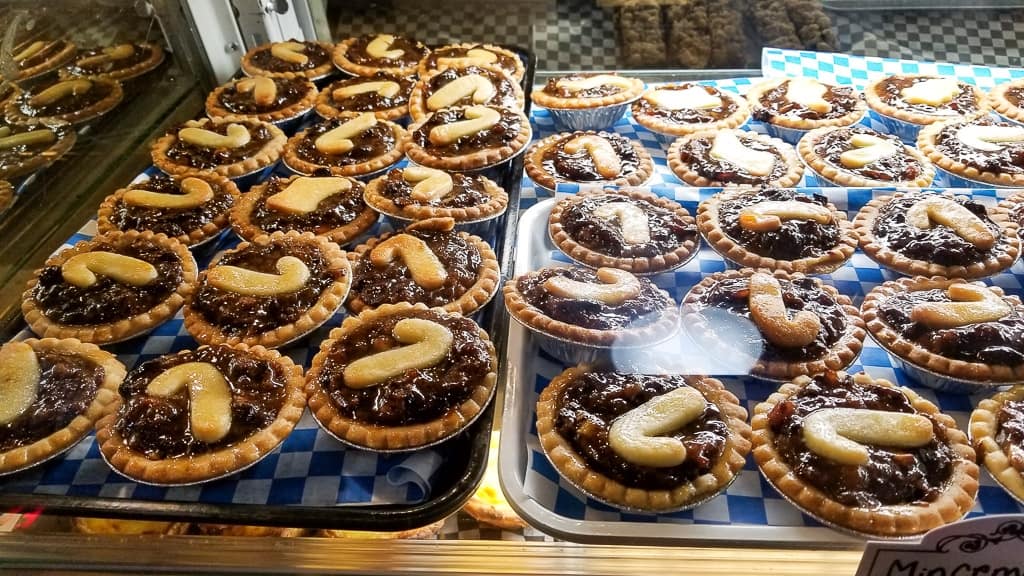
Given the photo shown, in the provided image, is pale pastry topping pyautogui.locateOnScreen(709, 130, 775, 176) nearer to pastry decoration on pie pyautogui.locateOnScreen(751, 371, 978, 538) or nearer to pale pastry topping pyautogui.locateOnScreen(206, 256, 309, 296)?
pastry decoration on pie pyautogui.locateOnScreen(751, 371, 978, 538)

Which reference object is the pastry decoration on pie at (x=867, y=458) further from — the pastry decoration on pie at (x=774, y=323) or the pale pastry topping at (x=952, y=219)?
the pale pastry topping at (x=952, y=219)

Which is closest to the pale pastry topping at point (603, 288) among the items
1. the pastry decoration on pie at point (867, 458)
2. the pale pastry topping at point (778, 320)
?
the pale pastry topping at point (778, 320)

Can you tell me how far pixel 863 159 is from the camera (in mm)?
3783

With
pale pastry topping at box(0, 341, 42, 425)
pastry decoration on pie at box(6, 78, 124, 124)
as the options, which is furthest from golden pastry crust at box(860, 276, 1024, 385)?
pastry decoration on pie at box(6, 78, 124, 124)

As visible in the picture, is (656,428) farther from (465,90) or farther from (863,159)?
(465,90)

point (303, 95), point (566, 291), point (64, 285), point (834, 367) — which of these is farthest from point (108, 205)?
point (834, 367)

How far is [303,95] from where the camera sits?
→ 4863 mm

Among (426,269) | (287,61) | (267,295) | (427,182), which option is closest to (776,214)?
(426,269)

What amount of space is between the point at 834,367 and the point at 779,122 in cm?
222

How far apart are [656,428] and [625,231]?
126cm

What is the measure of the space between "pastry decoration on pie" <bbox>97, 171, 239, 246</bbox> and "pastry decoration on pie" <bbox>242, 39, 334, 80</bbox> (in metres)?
1.47

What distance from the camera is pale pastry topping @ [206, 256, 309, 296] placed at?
3064 millimetres

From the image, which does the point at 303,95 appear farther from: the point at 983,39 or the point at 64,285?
the point at 983,39

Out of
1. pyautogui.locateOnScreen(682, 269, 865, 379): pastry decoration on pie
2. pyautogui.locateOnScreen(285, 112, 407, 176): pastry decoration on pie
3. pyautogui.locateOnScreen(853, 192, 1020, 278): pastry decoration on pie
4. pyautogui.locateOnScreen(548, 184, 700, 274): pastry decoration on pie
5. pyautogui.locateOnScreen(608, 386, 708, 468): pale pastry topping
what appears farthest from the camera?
pyautogui.locateOnScreen(285, 112, 407, 176): pastry decoration on pie
